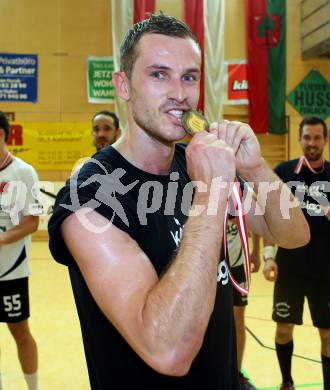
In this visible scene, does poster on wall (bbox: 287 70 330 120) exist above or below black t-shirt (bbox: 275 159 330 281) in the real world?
above

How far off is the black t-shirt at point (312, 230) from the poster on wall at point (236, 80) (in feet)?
23.1

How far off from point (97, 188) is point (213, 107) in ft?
30.6

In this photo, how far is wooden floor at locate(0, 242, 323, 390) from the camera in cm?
397

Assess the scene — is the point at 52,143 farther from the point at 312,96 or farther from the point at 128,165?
the point at 128,165

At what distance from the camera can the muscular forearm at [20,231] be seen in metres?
3.39

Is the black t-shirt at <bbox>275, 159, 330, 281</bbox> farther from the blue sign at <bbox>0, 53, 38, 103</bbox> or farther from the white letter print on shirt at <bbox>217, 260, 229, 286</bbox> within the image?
the blue sign at <bbox>0, 53, 38, 103</bbox>

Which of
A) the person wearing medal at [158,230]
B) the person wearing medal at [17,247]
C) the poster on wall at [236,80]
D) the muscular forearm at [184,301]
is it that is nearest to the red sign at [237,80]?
the poster on wall at [236,80]

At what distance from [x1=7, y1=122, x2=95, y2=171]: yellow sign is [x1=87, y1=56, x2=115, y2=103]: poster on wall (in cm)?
69

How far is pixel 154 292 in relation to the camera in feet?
3.89

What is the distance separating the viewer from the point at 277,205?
1.81m

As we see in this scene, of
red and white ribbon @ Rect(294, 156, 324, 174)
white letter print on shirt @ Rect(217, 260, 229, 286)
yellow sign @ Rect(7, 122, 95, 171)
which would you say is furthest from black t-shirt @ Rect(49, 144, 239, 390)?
yellow sign @ Rect(7, 122, 95, 171)

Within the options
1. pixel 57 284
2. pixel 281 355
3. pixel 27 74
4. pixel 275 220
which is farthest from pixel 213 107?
pixel 275 220

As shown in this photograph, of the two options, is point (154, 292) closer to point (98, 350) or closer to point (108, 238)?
point (108, 238)

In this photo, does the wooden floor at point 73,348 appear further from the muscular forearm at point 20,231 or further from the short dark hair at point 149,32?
the short dark hair at point 149,32
